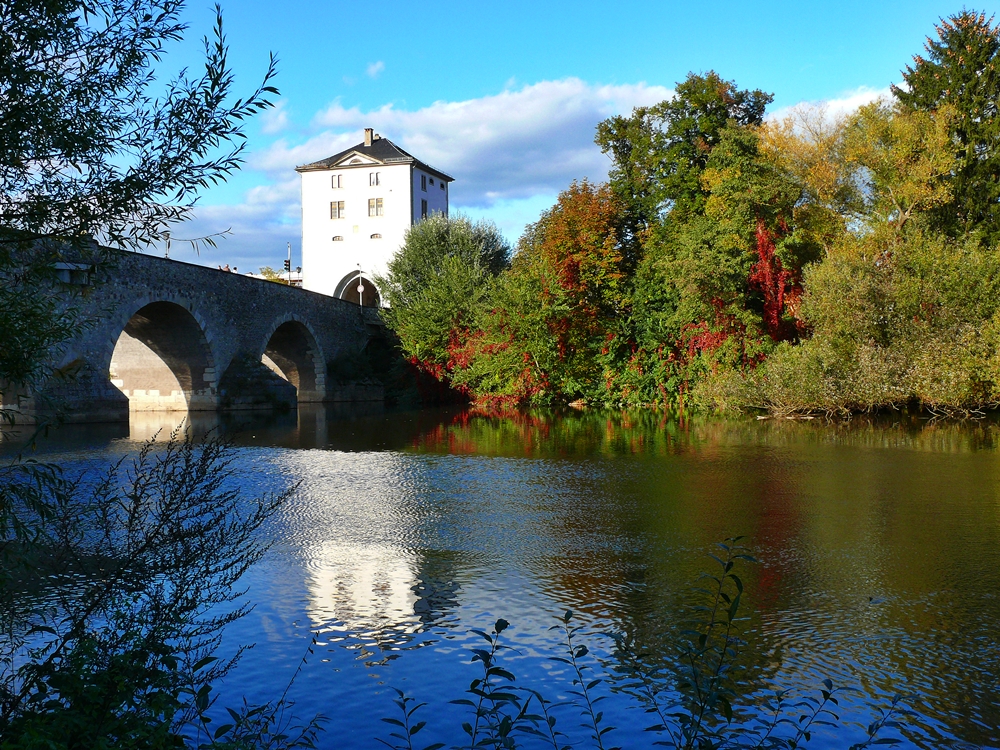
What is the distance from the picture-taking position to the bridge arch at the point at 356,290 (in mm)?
53281

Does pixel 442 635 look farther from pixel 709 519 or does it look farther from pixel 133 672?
pixel 709 519

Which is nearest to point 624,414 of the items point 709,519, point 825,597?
point 709,519

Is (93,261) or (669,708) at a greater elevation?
(93,261)

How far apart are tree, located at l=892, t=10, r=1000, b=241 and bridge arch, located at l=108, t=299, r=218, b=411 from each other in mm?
25251

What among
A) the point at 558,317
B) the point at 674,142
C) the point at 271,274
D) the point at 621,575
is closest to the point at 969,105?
the point at 674,142

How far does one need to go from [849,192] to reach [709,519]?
26.7 metres

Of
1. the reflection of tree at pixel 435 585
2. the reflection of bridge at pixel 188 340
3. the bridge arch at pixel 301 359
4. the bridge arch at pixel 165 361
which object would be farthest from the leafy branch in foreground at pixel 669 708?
the bridge arch at pixel 301 359

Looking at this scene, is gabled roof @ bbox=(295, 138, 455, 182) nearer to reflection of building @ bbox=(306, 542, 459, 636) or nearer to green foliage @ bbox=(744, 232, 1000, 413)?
green foliage @ bbox=(744, 232, 1000, 413)

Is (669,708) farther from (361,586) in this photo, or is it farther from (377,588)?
(361,586)

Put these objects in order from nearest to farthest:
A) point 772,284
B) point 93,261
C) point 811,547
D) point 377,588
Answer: point 93,261 < point 377,588 < point 811,547 < point 772,284

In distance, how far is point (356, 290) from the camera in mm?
55875

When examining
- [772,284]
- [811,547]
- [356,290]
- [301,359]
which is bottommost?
[811,547]

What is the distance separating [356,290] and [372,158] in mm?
8308

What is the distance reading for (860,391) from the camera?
2159 cm
